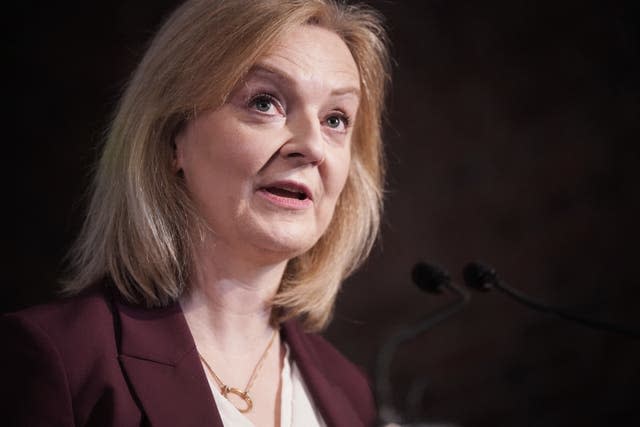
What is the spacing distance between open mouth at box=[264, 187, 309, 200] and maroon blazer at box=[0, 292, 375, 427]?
10.5 inches

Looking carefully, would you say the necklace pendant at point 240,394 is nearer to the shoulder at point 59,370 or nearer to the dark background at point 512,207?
the shoulder at point 59,370

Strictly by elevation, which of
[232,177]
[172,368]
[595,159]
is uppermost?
[595,159]

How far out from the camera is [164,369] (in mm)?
1043

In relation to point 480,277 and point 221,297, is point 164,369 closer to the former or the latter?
point 221,297

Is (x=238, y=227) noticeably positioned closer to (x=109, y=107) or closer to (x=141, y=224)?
(x=141, y=224)

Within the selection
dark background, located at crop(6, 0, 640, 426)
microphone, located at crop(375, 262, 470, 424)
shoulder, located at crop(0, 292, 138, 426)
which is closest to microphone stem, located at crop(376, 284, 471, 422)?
microphone, located at crop(375, 262, 470, 424)

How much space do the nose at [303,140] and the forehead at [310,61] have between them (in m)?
0.06

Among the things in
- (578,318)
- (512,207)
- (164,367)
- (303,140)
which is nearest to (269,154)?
(303,140)

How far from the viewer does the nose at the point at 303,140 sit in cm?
112

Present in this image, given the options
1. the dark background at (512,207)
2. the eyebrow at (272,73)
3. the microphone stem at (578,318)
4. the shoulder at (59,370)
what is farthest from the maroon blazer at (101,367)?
the dark background at (512,207)

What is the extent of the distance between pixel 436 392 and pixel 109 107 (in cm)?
149

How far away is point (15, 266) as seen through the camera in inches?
70.4

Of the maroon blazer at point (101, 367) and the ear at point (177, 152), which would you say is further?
the ear at point (177, 152)

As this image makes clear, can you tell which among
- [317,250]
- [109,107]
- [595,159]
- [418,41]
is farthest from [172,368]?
[595,159]
